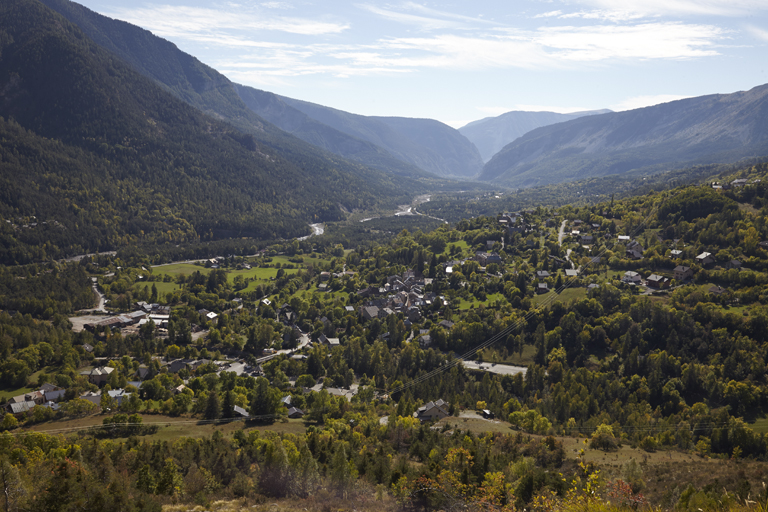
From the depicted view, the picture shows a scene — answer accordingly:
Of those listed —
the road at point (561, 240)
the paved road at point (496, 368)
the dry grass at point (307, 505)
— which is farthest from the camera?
the road at point (561, 240)

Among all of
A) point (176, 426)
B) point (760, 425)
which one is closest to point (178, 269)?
point (176, 426)

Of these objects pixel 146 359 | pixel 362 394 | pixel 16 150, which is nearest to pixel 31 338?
pixel 146 359

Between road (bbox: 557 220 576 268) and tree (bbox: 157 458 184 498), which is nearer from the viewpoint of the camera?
tree (bbox: 157 458 184 498)

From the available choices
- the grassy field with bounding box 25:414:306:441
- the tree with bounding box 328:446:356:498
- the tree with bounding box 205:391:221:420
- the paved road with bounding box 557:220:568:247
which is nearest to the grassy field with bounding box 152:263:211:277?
the grassy field with bounding box 25:414:306:441

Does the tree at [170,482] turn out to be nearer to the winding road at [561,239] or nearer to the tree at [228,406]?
the tree at [228,406]

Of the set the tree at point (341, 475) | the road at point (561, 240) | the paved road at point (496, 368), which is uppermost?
the road at point (561, 240)

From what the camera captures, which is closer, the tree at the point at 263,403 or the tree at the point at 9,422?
the tree at the point at 9,422

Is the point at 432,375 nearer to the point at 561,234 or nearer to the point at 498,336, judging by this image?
the point at 498,336

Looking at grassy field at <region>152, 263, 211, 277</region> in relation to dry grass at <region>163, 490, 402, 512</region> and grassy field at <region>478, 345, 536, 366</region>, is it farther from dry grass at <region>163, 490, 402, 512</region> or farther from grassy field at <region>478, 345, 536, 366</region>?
dry grass at <region>163, 490, 402, 512</region>

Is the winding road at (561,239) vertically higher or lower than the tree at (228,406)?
higher

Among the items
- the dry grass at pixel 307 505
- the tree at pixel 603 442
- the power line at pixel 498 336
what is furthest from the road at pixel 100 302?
the tree at pixel 603 442
